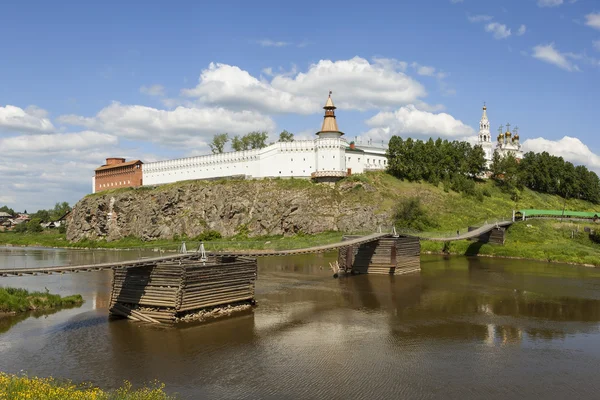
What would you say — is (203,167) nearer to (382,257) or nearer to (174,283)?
(382,257)

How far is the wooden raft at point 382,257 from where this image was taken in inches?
1880

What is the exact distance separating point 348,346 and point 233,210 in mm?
61354

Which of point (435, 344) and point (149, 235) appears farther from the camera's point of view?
point (149, 235)

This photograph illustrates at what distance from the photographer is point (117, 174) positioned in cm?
11381

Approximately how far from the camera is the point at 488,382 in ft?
65.3

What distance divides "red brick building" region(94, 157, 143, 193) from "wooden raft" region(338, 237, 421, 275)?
74.5m

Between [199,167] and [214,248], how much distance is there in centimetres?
5802

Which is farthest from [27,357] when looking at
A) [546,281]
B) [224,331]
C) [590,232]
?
[590,232]

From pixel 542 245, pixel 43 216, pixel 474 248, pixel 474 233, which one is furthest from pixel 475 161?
pixel 43 216

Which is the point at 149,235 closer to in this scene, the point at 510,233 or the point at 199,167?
the point at 199,167

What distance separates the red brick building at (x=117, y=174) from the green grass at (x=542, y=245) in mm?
69963

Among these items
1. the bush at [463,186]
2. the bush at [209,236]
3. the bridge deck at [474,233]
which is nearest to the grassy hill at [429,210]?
the bush at [209,236]

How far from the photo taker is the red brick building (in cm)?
11044

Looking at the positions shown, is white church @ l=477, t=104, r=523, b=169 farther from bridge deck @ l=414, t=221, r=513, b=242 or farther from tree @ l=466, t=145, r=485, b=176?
bridge deck @ l=414, t=221, r=513, b=242
